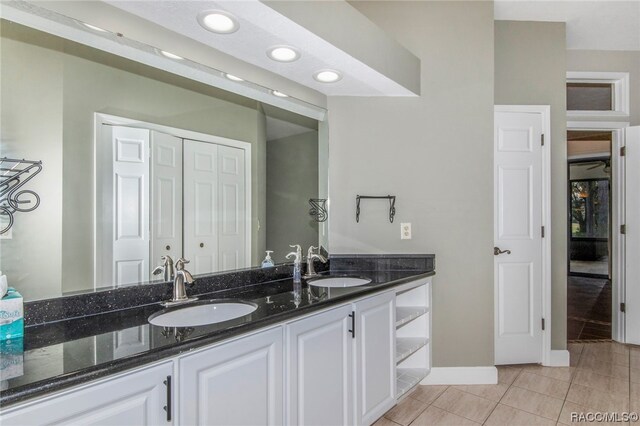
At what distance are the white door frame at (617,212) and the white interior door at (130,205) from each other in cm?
380

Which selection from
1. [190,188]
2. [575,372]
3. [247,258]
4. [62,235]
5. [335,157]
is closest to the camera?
[62,235]

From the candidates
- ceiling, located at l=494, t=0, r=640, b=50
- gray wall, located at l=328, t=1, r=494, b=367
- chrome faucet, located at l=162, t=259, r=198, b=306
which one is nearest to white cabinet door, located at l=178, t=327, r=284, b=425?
chrome faucet, located at l=162, t=259, r=198, b=306

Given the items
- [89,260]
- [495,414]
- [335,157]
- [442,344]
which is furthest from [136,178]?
[495,414]

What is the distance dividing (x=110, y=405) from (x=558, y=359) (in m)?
3.32

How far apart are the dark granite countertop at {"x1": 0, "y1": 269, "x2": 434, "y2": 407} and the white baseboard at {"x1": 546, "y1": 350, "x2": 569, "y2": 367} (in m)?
2.28

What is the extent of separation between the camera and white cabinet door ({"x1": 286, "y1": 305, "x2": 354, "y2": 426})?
1515 millimetres

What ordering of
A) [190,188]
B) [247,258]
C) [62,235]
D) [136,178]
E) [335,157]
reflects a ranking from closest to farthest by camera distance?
[62,235] < [136,178] < [190,188] < [247,258] < [335,157]

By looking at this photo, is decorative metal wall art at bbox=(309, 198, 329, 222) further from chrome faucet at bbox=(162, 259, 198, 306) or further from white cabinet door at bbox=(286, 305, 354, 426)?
chrome faucet at bbox=(162, 259, 198, 306)

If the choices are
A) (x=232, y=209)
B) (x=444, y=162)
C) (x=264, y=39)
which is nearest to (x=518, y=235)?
(x=444, y=162)

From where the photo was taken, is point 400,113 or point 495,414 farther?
point 400,113

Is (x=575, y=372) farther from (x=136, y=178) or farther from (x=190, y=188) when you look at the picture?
(x=136, y=178)

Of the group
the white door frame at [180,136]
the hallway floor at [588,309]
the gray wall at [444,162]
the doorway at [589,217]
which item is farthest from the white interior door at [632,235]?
the white door frame at [180,136]

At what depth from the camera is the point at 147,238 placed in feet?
5.58

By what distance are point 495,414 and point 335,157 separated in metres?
1.98
